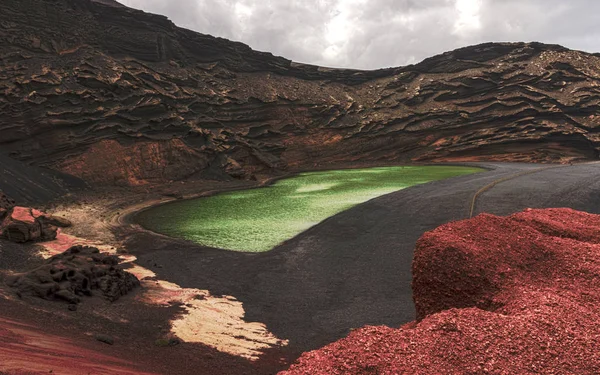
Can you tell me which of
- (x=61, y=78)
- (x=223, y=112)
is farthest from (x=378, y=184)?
(x=61, y=78)

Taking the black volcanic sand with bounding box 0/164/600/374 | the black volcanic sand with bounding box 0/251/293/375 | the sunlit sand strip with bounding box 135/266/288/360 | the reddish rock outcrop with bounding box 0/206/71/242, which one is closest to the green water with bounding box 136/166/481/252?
the black volcanic sand with bounding box 0/164/600/374

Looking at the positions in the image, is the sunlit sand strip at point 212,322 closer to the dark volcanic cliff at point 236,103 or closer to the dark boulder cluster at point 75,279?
the dark boulder cluster at point 75,279

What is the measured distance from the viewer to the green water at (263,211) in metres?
21.7

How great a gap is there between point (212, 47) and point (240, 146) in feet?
63.9

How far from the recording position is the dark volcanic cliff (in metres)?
37.9

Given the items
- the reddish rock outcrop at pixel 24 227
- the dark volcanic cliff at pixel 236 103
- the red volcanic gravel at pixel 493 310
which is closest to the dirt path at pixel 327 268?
the reddish rock outcrop at pixel 24 227

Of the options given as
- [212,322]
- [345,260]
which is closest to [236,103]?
[345,260]

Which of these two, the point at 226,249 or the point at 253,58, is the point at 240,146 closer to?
the point at 253,58

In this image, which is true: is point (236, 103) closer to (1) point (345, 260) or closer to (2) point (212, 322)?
(1) point (345, 260)

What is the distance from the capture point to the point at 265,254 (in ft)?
59.8

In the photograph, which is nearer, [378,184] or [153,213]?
[153,213]

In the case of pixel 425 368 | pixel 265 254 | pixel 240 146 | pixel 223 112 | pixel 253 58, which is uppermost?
pixel 253 58

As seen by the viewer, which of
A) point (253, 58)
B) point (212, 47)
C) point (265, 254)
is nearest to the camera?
point (265, 254)

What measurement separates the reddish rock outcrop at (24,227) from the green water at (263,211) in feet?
20.3
